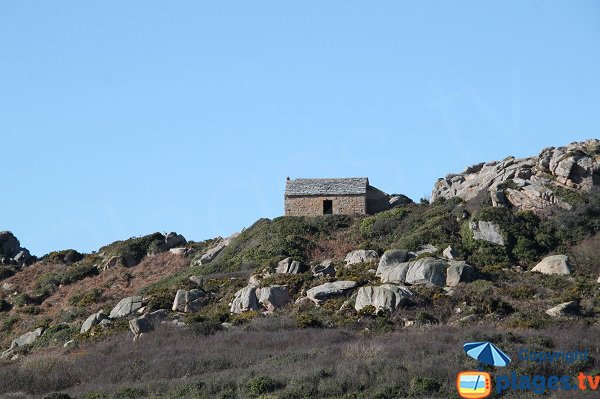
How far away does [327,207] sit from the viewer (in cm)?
7294

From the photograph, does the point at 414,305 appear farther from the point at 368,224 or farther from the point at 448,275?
the point at 368,224

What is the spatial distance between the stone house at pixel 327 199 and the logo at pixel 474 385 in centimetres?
3499

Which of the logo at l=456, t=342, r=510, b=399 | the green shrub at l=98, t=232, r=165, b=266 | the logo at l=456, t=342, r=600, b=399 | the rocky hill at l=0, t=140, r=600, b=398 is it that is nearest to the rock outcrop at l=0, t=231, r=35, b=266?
the rocky hill at l=0, t=140, r=600, b=398

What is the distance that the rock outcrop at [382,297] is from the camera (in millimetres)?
51375

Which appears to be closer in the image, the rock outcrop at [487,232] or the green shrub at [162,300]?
the green shrub at [162,300]

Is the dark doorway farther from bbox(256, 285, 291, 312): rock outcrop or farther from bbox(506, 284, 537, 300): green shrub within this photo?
bbox(506, 284, 537, 300): green shrub

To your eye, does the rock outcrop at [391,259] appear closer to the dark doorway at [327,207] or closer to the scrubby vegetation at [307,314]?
the scrubby vegetation at [307,314]

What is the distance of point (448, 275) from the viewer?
54.1 metres

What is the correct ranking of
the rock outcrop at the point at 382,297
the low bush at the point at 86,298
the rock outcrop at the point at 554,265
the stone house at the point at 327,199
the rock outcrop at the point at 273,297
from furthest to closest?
1. the stone house at the point at 327,199
2. the low bush at the point at 86,298
3. the rock outcrop at the point at 554,265
4. the rock outcrop at the point at 273,297
5. the rock outcrop at the point at 382,297

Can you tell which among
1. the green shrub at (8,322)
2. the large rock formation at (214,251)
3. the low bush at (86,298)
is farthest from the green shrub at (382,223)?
the green shrub at (8,322)

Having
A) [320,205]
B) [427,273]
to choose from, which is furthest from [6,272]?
[427,273]

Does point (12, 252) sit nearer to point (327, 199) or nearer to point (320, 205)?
point (320, 205)

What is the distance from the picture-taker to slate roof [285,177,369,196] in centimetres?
7262

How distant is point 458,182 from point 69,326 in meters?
29.9
